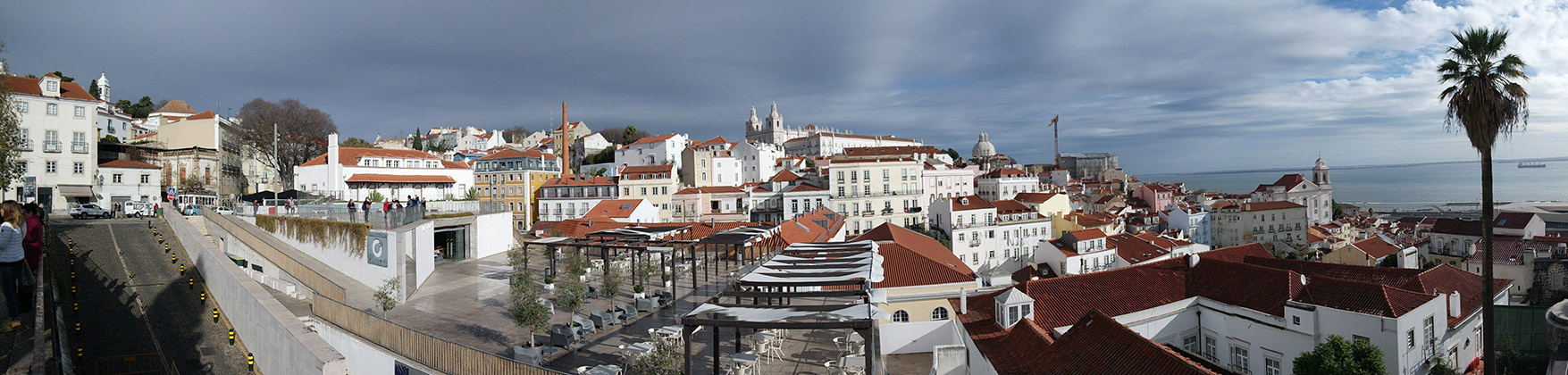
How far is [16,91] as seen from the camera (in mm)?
32375

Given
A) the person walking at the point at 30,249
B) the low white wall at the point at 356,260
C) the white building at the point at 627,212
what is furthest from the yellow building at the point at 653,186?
the person walking at the point at 30,249

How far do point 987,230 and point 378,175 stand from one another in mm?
39093

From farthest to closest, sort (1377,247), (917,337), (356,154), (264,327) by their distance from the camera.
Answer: (1377,247), (356,154), (917,337), (264,327)

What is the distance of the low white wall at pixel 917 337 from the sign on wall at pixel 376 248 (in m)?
12.4

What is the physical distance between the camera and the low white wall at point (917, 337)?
13.5 meters

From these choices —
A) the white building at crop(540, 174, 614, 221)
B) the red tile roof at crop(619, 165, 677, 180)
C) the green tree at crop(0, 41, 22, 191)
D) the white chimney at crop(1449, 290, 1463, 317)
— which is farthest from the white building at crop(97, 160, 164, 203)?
the white chimney at crop(1449, 290, 1463, 317)

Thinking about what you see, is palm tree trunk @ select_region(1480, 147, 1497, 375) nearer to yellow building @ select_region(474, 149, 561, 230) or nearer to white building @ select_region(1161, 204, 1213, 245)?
yellow building @ select_region(474, 149, 561, 230)

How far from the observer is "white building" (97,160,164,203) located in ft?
122

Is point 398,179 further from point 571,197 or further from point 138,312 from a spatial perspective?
point 138,312

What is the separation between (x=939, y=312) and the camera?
1634 cm

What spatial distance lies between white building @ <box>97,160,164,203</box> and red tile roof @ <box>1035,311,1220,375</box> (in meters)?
47.8

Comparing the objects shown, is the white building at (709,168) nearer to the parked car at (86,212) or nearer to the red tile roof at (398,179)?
the red tile roof at (398,179)

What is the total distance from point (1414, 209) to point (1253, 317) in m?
130

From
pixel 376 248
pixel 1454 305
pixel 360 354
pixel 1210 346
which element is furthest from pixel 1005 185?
pixel 360 354
